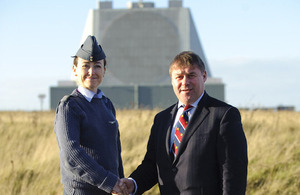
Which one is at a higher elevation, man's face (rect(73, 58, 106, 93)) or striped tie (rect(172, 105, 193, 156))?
man's face (rect(73, 58, 106, 93))

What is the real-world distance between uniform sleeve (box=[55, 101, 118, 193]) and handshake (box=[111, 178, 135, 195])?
45mm

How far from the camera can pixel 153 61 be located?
53469 millimetres

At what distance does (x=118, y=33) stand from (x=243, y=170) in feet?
172

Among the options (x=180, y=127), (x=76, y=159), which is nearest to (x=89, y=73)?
(x=76, y=159)

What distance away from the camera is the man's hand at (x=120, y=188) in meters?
2.76

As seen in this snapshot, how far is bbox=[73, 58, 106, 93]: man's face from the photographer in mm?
2941

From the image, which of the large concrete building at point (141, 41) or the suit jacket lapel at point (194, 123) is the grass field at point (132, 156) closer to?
the suit jacket lapel at point (194, 123)

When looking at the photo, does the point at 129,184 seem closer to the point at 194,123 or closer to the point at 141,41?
the point at 194,123

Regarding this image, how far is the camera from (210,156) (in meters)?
2.68

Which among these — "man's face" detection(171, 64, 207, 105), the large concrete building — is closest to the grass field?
"man's face" detection(171, 64, 207, 105)

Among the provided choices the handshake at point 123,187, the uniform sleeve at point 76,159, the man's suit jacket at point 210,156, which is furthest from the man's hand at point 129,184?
the man's suit jacket at point 210,156

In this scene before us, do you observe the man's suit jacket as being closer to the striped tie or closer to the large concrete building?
the striped tie

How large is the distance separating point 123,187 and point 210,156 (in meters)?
0.58

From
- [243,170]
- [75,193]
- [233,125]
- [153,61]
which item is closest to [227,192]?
[243,170]
